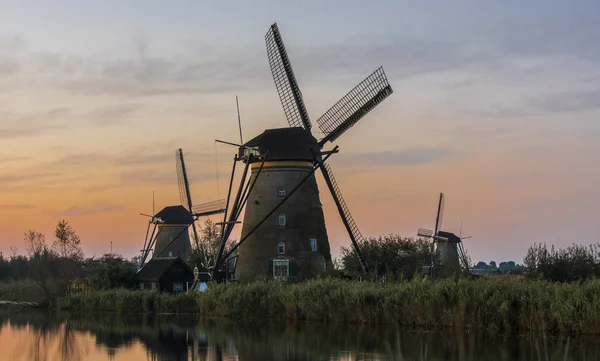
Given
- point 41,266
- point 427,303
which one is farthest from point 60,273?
point 427,303

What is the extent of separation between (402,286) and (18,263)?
2721 inches

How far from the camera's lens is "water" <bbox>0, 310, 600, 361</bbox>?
21125 millimetres

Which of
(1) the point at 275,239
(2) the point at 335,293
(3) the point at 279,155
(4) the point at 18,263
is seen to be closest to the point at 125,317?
(1) the point at 275,239

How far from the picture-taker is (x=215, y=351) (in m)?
23.1

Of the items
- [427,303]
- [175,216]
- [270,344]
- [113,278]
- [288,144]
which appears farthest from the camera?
[175,216]

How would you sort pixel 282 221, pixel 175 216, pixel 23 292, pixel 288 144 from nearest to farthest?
pixel 288 144 → pixel 282 221 → pixel 23 292 → pixel 175 216

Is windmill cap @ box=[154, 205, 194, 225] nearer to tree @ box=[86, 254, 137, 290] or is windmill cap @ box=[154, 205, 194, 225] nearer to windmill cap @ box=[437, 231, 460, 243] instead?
tree @ box=[86, 254, 137, 290]

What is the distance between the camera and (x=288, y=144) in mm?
38250

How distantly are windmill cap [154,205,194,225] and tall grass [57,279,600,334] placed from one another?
2323 centimetres

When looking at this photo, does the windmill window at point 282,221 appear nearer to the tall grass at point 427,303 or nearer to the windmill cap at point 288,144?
the windmill cap at point 288,144

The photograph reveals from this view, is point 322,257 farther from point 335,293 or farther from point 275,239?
point 335,293

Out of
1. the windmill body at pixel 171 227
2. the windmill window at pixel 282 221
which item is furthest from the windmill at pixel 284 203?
the windmill body at pixel 171 227

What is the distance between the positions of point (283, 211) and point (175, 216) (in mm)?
23273

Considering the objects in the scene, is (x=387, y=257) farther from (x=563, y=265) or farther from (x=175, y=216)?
(x=175, y=216)
